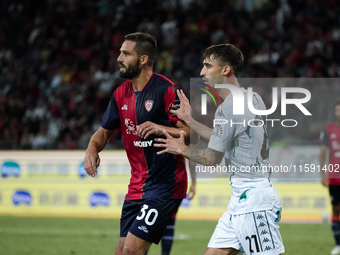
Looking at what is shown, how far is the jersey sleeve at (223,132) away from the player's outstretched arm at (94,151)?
1.34 m

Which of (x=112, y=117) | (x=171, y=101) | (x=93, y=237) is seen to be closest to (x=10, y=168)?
(x=93, y=237)

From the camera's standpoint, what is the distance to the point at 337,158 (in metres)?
7.81

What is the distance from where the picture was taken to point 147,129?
4098 millimetres

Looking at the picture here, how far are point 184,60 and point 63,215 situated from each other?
582 cm

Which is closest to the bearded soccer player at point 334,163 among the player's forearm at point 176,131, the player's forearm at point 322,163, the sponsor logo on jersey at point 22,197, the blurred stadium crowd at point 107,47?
the player's forearm at point 322,163

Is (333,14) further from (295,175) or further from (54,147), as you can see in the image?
(54,147)

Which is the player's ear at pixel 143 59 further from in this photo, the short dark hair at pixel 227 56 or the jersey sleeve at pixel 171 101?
the short dark hair at pixel 227 56

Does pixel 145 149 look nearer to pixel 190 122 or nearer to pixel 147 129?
pixel 147 129

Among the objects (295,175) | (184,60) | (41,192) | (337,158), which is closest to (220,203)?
(295,175)

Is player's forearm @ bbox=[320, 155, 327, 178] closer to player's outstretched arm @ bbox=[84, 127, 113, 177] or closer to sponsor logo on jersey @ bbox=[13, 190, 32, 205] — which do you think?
player's outstretched arm @ bbox=[84, 127, 113, 177]

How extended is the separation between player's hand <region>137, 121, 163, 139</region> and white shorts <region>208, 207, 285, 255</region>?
38.1 inches

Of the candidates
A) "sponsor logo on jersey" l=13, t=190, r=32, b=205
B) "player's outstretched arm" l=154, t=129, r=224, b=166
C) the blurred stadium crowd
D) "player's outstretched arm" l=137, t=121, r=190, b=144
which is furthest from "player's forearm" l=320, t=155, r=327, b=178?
"sponsor logo on jersey" l=13, t=190, r=32, b=205

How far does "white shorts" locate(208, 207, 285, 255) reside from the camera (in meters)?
3.59

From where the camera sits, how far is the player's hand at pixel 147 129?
13.4 ft
